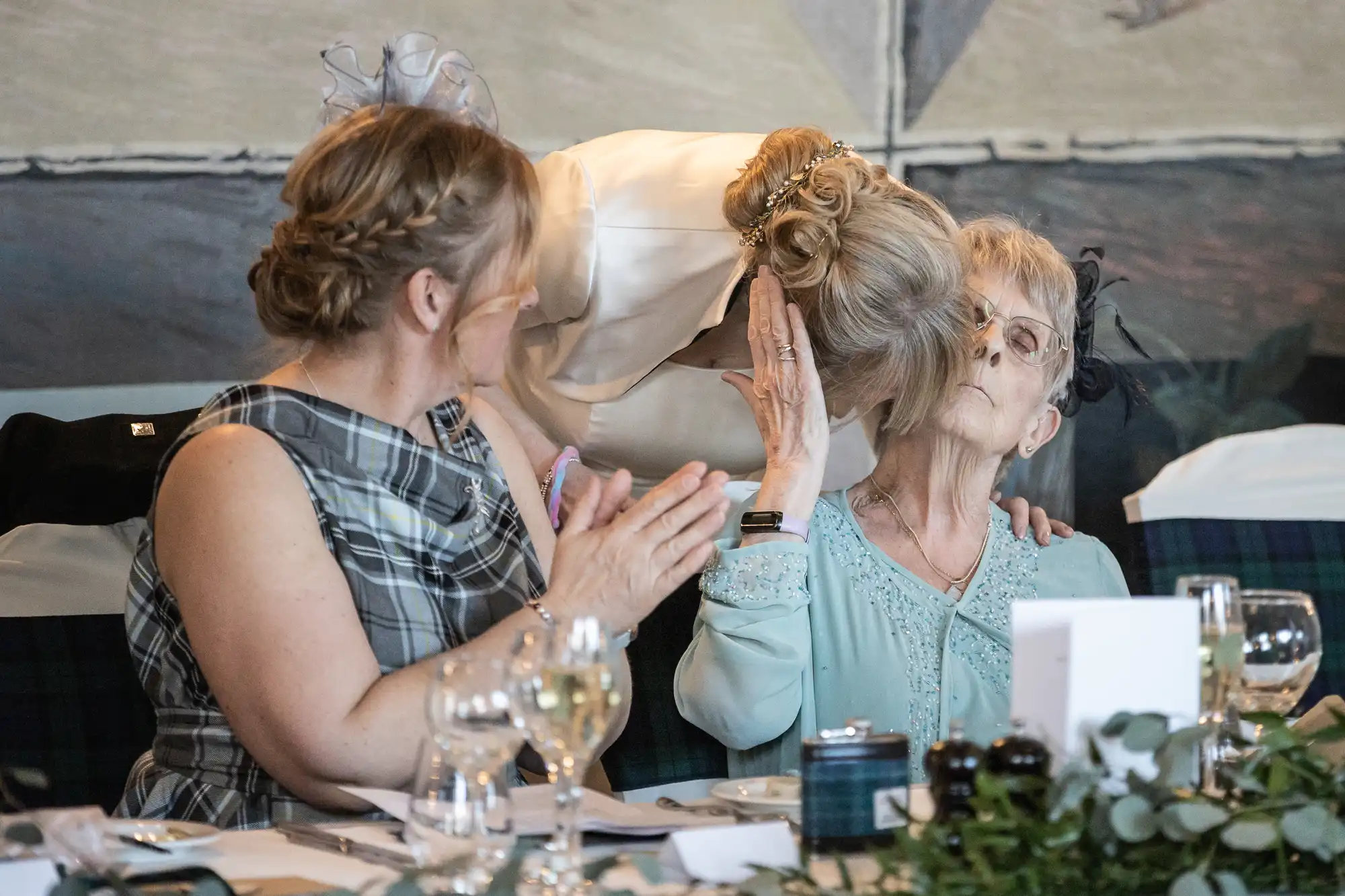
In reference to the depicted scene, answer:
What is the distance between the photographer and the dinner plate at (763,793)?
150cm

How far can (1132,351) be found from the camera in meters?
3.57

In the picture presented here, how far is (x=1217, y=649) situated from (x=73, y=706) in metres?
1.54

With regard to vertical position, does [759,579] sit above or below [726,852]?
above

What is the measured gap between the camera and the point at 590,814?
4.47ft

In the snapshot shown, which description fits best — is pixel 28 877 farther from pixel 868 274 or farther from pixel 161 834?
pixel 868 274

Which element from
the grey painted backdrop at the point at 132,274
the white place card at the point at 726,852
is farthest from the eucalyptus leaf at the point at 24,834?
the grey painted backdrop at the point at 132,274

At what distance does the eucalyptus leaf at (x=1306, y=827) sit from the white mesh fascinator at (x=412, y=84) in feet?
3.86

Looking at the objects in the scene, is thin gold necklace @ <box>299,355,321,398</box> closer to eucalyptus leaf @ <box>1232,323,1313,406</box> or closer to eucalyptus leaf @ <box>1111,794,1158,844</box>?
eucalyptus leaf @ <box>1111,794,1158,844</box>

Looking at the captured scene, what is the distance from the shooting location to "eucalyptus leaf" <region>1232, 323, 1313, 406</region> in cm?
359

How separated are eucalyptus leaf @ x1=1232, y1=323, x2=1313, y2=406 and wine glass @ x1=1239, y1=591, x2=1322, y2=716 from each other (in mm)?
2296

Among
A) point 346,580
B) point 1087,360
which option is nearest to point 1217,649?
point 346,580

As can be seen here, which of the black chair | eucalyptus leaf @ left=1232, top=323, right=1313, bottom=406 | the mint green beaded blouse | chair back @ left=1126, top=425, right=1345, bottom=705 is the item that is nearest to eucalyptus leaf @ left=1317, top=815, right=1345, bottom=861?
the mint green beaded blouse

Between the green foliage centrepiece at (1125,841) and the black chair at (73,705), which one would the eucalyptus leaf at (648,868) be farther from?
the black chair at (73,705)

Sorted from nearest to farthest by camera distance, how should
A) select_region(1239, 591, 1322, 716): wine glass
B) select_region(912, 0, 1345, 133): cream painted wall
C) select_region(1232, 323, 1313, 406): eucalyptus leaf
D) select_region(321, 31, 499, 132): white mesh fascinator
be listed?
select_region(1239, 591, 1322, 716): wine glass
select_region(321, 31, 499, 132): white mesh fascinator
select_region(912, 0, 1345, 133): cream painted wall
select_region(1232, 323, 1313, 406): eucalyptus leaf
